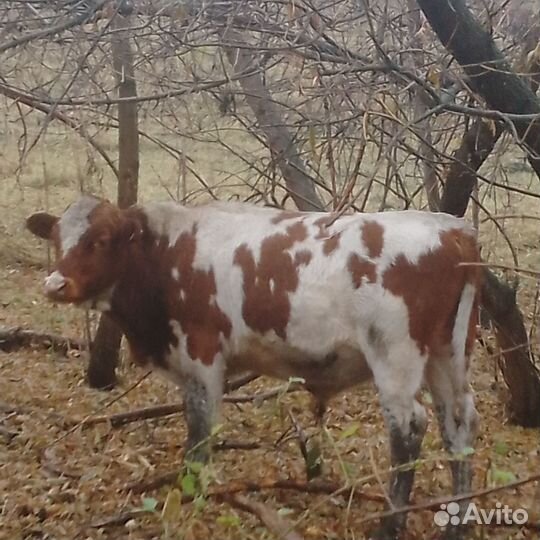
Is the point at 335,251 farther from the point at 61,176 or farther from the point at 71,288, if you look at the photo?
the point at 61,176

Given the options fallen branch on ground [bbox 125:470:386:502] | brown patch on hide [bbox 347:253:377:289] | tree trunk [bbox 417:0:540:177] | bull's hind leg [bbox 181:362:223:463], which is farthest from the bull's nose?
tree trunk [bbox 417:0:540:177]

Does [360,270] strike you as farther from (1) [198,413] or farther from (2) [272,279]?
(1) [198,413]

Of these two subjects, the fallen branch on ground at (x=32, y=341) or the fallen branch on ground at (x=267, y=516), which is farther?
the fallen branch on ground at (x=32, y=341)

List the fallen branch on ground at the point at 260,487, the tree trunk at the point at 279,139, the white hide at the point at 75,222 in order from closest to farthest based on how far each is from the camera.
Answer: the fallen branch on ground at the point at 260,487, the white hide at the point at 75,222, the tree trunk at the point at 279,139

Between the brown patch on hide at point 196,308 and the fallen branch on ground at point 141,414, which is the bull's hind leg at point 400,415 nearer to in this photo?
the brown patch on hide at point 196,308

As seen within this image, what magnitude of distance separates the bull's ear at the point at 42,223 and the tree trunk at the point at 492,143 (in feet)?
6.31

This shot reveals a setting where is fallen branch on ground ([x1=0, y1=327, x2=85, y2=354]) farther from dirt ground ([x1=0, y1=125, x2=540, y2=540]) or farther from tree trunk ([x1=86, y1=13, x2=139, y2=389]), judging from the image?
tree trunk ([x1=86, y1=13, x2=139, y2=389])

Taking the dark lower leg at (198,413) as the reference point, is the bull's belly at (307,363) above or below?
above

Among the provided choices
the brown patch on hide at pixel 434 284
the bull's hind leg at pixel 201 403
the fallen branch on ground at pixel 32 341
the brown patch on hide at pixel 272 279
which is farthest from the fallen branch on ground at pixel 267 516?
the fallen branch on ground at pixel 32 341

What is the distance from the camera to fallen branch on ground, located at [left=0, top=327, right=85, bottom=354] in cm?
664

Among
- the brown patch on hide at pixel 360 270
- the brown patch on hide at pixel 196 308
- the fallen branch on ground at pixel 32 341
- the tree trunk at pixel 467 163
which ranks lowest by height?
the fallen branch on ground at pixel 32 341

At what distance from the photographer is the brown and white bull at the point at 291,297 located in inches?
140

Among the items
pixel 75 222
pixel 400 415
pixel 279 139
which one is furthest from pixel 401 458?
pixel 279 139

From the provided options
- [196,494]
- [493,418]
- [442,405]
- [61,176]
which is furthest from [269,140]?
[61,176]
